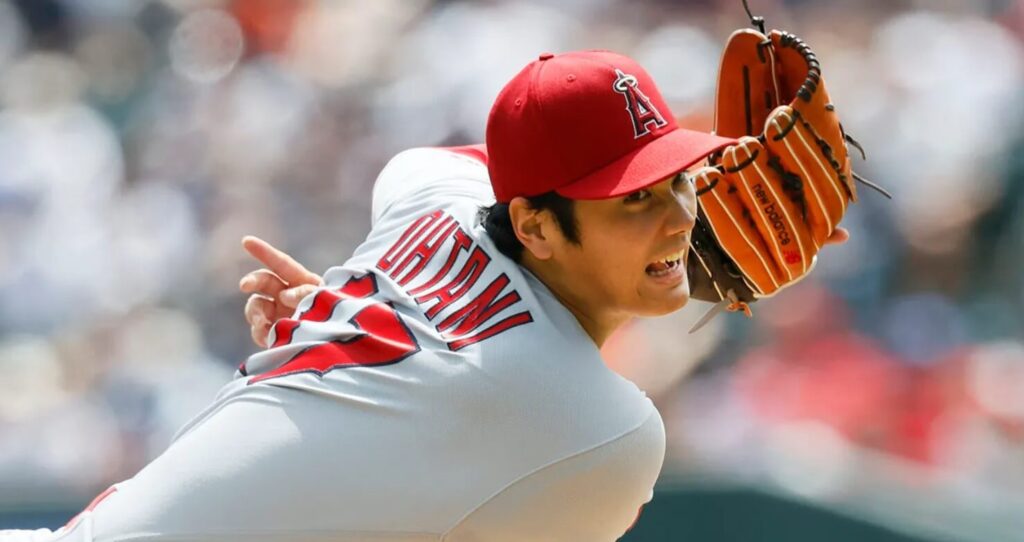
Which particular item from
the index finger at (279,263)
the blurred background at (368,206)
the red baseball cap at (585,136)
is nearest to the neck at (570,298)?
the red baseball cap at (585,136)

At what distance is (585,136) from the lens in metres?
1.67

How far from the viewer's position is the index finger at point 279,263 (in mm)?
2117

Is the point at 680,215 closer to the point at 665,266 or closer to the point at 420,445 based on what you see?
the point at 665,266

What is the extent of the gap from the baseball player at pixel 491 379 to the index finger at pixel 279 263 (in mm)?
342

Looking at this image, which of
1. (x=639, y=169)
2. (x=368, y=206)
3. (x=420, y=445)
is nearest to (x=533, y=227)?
(x=639, y=169)

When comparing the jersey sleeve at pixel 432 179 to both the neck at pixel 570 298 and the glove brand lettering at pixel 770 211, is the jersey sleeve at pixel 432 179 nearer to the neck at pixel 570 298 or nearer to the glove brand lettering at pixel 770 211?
the neck at pixel 570 298

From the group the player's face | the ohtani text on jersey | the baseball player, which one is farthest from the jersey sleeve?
the player's face

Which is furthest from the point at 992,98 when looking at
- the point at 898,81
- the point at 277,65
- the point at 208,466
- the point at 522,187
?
the point at 208,466

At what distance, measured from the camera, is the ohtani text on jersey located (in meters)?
1.63

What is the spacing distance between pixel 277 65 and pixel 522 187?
11.2ft

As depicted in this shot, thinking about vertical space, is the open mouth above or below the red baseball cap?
below

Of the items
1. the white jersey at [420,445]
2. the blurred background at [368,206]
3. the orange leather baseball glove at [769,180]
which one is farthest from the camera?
the blurred background at [368,206]

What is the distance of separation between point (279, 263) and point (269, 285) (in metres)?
0.04

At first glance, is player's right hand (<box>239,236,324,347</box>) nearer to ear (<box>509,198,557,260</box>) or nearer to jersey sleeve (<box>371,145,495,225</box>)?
jersey sleeve (<box>371,145,495,225</box>)
